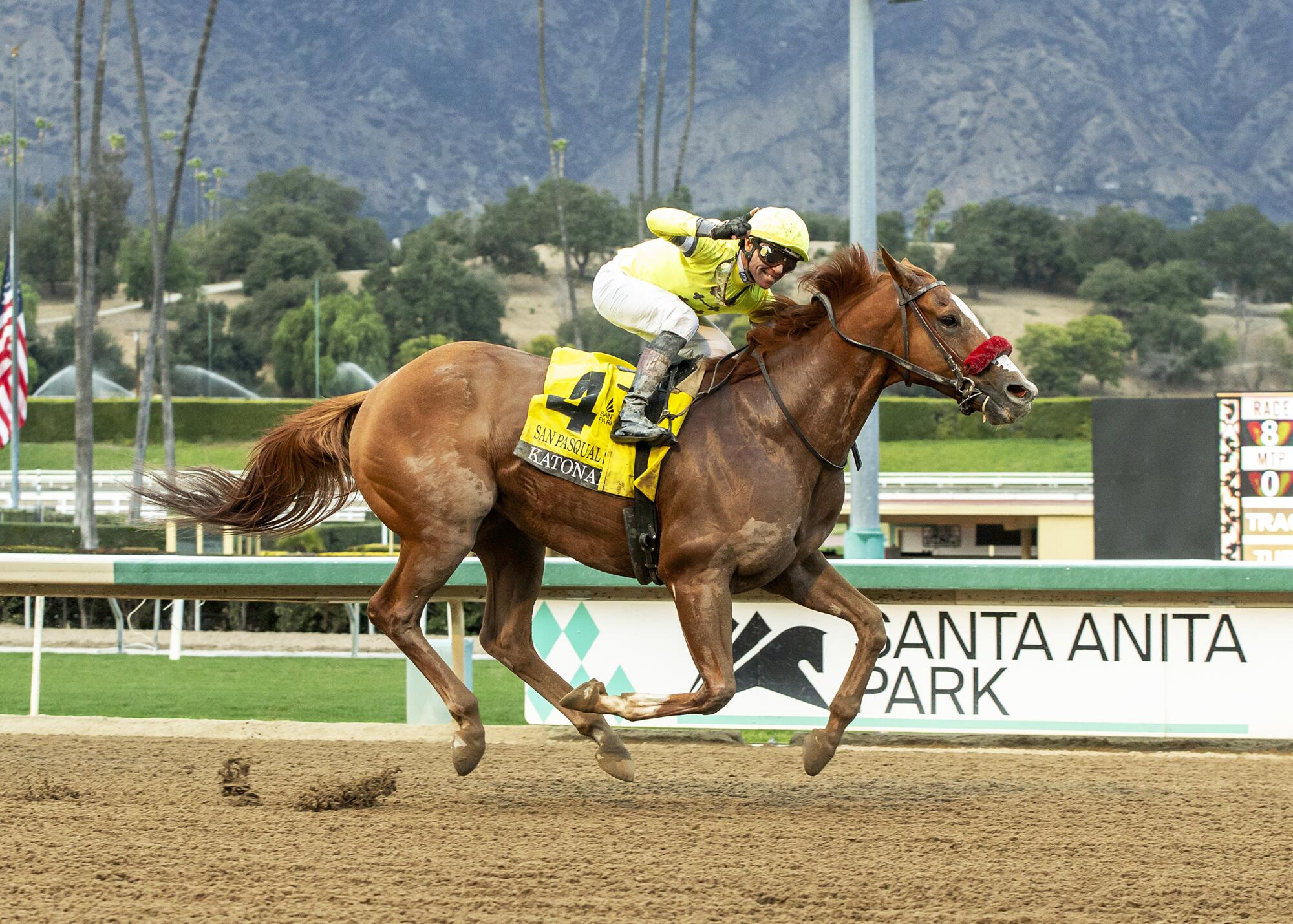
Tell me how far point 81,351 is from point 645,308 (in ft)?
81.9

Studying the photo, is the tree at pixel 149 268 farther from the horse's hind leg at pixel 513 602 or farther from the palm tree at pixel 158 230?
the horse's hind leg at pixel 513 602

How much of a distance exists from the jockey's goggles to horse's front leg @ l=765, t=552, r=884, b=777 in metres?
1.15

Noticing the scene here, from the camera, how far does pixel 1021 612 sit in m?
7.34

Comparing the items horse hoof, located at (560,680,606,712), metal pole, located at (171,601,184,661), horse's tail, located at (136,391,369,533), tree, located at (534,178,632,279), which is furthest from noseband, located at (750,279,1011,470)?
tree, located at (534,178,632,279)

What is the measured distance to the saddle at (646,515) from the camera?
551 cm

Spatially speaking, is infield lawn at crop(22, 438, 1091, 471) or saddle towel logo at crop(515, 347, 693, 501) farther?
infield lawn at crop(22, 438, 1091, 471)

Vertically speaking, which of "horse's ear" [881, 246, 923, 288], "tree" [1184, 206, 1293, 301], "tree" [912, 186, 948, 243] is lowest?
"horse's ear" [881, 246, 923, 288]


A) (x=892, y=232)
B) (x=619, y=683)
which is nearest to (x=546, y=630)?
(x=619, y=683)

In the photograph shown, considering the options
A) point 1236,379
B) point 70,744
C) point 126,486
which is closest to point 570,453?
point 126,486

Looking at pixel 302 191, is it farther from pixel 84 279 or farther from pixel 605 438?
pixel 605 438

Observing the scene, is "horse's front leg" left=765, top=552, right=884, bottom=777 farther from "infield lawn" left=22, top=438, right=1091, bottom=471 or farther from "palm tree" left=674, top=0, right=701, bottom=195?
"infield lawn" left=22, top=438, right=1091, bottom=471

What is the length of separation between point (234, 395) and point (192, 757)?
71693 millimetres

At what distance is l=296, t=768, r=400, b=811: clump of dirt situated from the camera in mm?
5434

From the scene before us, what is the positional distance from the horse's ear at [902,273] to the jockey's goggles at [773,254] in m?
0.34
